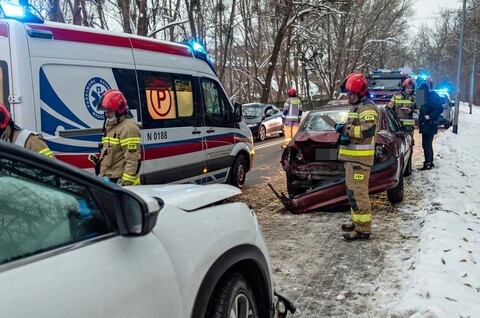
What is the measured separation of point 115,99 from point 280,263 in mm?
2408

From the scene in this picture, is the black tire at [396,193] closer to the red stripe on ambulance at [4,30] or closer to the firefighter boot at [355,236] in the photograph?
the firefighter boot at [355,236]

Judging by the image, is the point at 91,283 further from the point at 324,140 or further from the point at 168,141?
the point at 324,140

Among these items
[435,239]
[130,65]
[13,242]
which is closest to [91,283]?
[13,242]

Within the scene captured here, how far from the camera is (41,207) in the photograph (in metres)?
1.86

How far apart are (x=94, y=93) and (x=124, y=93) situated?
517mm

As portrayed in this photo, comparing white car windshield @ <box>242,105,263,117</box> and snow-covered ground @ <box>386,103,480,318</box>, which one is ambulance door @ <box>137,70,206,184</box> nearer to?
snow-covered ground @ <box>386,103,480,318</box>

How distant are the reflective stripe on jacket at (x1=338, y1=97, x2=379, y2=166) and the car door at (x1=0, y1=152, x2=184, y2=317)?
3.86 m

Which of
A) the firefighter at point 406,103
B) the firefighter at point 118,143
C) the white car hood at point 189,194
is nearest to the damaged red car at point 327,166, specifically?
the firefighter at point 118,143

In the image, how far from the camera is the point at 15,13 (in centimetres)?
477

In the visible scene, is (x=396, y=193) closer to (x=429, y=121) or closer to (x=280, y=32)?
(x=429, y=121)

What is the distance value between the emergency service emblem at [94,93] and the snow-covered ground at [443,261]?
3.74 meters

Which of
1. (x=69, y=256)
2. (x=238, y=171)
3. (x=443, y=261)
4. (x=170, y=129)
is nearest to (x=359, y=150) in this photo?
(x=443, y=261)

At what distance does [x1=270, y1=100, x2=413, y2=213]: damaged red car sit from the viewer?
20.9ft

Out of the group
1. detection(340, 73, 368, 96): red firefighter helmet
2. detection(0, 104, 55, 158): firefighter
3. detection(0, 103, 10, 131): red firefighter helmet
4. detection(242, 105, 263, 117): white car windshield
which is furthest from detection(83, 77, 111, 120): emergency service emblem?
detection(242, 105, 263, 117): white car windshield
